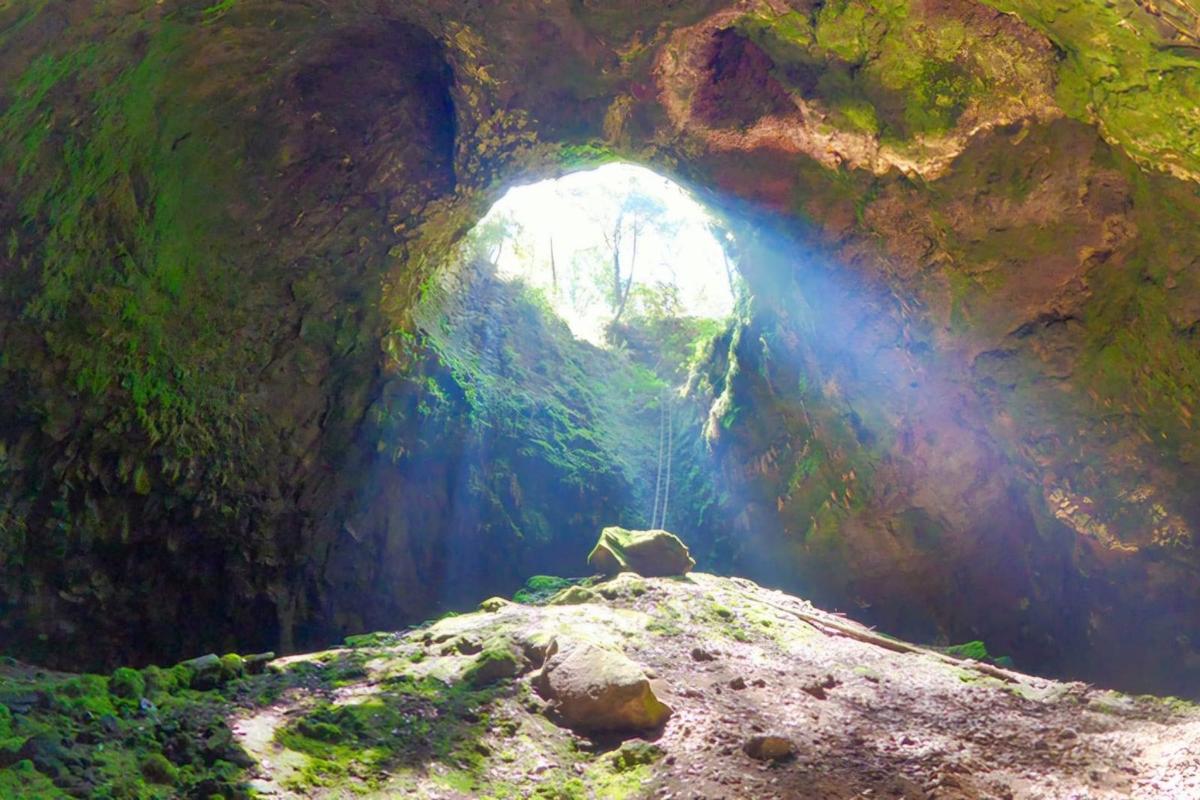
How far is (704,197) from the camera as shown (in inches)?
442

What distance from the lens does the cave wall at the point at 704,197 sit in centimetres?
682

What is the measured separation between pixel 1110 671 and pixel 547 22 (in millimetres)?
10211

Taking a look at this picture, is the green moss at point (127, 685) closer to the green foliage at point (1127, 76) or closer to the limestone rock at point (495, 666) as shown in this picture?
the limestone rock at point (495, 666)

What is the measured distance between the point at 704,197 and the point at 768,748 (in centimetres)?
795

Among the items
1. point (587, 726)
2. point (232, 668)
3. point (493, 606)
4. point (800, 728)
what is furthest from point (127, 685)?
point (800, 728)

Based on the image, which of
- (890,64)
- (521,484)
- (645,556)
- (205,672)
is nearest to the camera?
(205,672)

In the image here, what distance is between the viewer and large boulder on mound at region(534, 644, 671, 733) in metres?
5.85

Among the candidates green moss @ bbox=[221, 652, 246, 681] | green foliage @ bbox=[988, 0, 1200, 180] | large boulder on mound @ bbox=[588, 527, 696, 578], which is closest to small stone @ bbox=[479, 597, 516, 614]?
large boulder on mound @ bbox=[588, 527, 696, 578]

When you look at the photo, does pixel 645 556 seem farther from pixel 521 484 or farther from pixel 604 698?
pixel 604 698

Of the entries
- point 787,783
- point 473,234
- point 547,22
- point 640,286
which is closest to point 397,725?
point 787,783

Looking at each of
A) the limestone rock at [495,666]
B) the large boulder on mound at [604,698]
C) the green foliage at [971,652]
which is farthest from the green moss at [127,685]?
the green foliage at [971,652]

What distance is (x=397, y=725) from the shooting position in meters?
5.52

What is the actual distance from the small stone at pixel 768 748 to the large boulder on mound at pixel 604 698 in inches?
28.2

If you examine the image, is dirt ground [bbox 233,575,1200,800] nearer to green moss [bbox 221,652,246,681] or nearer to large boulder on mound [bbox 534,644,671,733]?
large boulder on mound [bbox 534,644,671,733]
